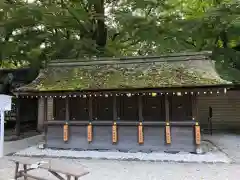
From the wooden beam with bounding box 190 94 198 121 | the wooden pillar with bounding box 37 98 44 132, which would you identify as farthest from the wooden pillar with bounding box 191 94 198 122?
the wooden pillar with bounding box 37 98 44 132

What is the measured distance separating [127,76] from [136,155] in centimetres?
334

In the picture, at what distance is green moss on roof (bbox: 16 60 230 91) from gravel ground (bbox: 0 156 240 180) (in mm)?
2895

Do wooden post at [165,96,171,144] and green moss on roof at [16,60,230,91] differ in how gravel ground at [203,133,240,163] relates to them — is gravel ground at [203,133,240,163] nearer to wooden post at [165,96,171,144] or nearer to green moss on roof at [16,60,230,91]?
wooden post at [165,96,171,144]

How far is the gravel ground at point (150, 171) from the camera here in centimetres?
676

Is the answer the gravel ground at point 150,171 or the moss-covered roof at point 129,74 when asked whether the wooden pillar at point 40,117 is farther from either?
the gravel ground at point 150,171

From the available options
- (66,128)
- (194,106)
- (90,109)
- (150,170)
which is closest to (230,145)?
(194,106)

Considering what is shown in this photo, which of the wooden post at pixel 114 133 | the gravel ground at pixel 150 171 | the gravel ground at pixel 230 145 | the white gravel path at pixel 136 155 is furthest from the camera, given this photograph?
the wooden post at pixel 114 133

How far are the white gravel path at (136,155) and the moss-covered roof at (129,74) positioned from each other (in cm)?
255

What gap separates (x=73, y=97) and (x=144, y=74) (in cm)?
323

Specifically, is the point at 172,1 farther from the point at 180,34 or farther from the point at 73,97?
the point at 73,97

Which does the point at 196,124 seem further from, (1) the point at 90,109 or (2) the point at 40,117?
(2) the point at 40,117

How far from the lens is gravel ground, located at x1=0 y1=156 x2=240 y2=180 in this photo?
6.76 m

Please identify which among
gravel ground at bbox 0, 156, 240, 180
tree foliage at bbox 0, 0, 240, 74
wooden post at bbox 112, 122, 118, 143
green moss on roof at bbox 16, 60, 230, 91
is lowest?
gravel ground at bbox 0, 156, 240, 180

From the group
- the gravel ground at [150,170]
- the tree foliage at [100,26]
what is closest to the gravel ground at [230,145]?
the gravel ground at [150,170]
